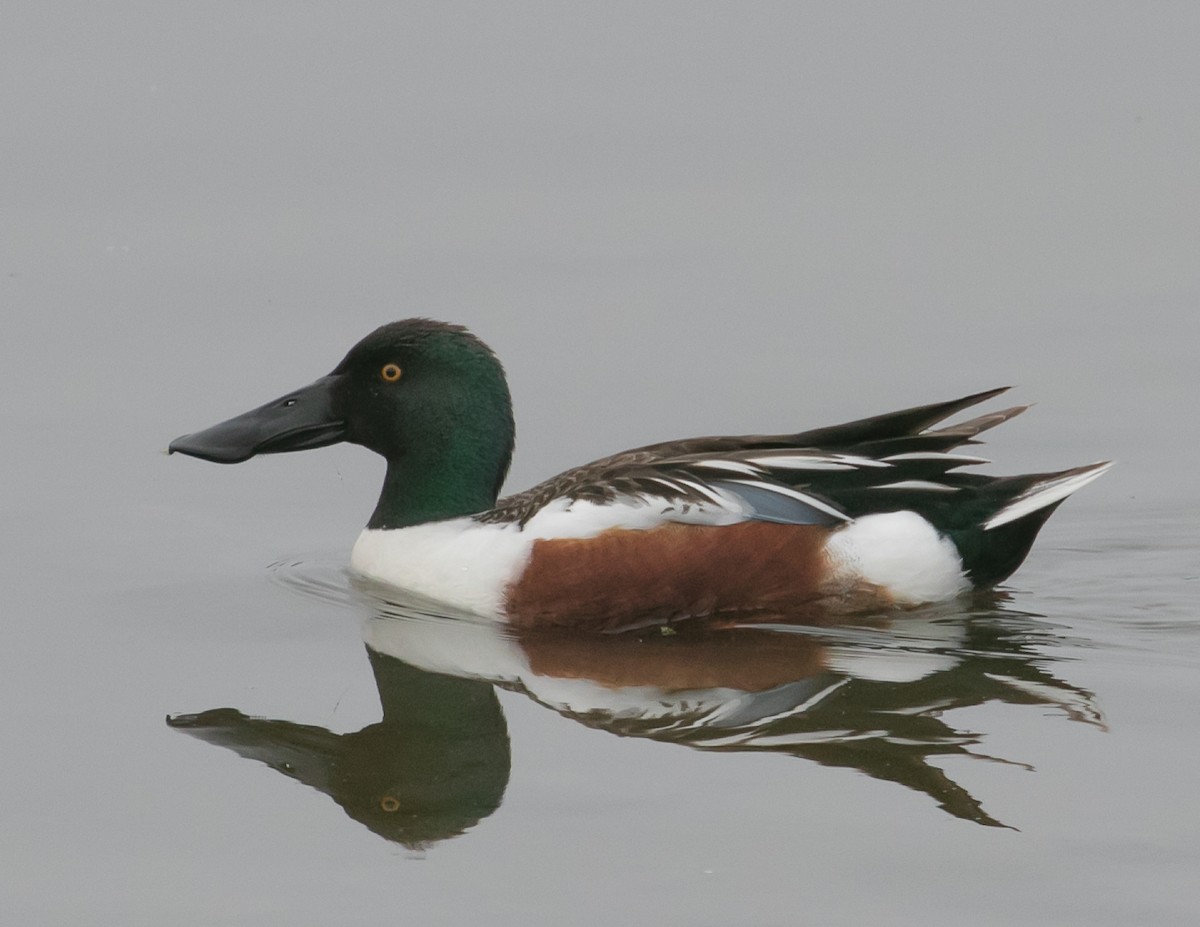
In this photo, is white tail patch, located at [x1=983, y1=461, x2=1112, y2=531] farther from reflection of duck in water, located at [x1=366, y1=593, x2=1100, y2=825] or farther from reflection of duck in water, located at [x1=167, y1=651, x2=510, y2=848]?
reflection of duck in water, located at [x1=167, y1=651, x2=510, y2=848]

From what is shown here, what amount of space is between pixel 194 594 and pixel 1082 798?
3572 millimetres

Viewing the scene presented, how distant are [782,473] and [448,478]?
1280 mm

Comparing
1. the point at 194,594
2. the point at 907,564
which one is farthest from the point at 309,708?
the point at 907,564

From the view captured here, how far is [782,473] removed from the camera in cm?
771

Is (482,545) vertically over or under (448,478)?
under

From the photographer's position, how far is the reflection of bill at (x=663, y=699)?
612cm

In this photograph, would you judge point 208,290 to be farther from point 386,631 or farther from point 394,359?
point 386,631

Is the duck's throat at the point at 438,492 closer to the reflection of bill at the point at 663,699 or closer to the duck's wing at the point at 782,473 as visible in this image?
the duck's wing at the point at 782,473

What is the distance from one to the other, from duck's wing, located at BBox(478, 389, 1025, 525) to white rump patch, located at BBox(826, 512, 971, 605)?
0.29 feet

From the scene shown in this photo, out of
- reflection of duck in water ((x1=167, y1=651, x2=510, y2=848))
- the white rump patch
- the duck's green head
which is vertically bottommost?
reflection of duck in water ((x1=167, y1=651, x2=510, y2=848))

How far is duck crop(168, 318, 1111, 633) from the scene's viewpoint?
756 cm

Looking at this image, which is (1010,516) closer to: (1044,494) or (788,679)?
(1044,494)

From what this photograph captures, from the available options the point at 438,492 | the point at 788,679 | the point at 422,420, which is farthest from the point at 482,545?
the point at 788,679

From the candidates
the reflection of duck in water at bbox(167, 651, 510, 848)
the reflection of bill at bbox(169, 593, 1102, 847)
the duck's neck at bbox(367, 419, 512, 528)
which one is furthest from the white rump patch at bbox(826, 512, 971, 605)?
the reflection of duck in water at bbox(167, 651, 510, 848)
